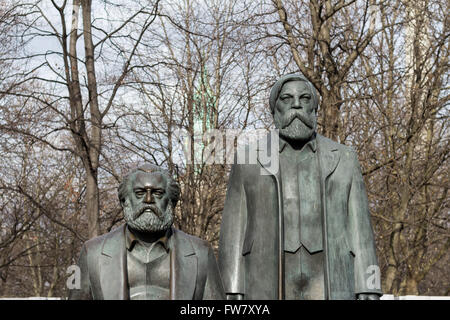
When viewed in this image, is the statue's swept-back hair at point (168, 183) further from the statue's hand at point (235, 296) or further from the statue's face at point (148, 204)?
the statue's hand at point (235, 296)

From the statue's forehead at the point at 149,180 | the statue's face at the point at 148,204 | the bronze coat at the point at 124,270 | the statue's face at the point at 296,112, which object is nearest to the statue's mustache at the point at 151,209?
the statue's face at the point at 148,204

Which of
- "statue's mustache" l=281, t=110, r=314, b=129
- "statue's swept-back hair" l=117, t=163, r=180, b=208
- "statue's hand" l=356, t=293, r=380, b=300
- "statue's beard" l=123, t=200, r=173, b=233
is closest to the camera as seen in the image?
"statue's beard" l=123, t=200, r=173, b=233

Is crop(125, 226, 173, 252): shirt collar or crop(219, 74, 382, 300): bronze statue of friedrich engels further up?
crop(219, 74, 382, 300): bronze statue of friedrich engels

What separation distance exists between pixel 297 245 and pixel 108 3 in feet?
29.4

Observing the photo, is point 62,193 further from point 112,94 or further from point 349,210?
point 349,210

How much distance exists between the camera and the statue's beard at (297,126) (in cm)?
749

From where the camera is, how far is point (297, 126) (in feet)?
24.6

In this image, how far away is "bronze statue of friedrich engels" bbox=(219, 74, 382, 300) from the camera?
7.31m

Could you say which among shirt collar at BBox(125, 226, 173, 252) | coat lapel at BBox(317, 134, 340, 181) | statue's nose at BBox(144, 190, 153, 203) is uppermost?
coat lapel at BBox(317, 134, 340, 181)

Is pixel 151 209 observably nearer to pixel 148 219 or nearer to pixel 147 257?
pixel 148 219

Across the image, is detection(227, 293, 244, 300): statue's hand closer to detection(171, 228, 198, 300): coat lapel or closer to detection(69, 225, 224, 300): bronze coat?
detection(69, 225, 224, 300): bronze coat

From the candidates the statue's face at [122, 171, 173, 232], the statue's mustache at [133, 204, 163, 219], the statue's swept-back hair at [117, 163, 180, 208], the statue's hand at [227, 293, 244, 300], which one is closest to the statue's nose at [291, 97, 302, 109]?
the statue's hand at [227, 293, 244, 300]

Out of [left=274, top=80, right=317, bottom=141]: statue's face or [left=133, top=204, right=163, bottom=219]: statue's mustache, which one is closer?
[left=133, top=204, right=163, bottom=219]: statue's mustache
